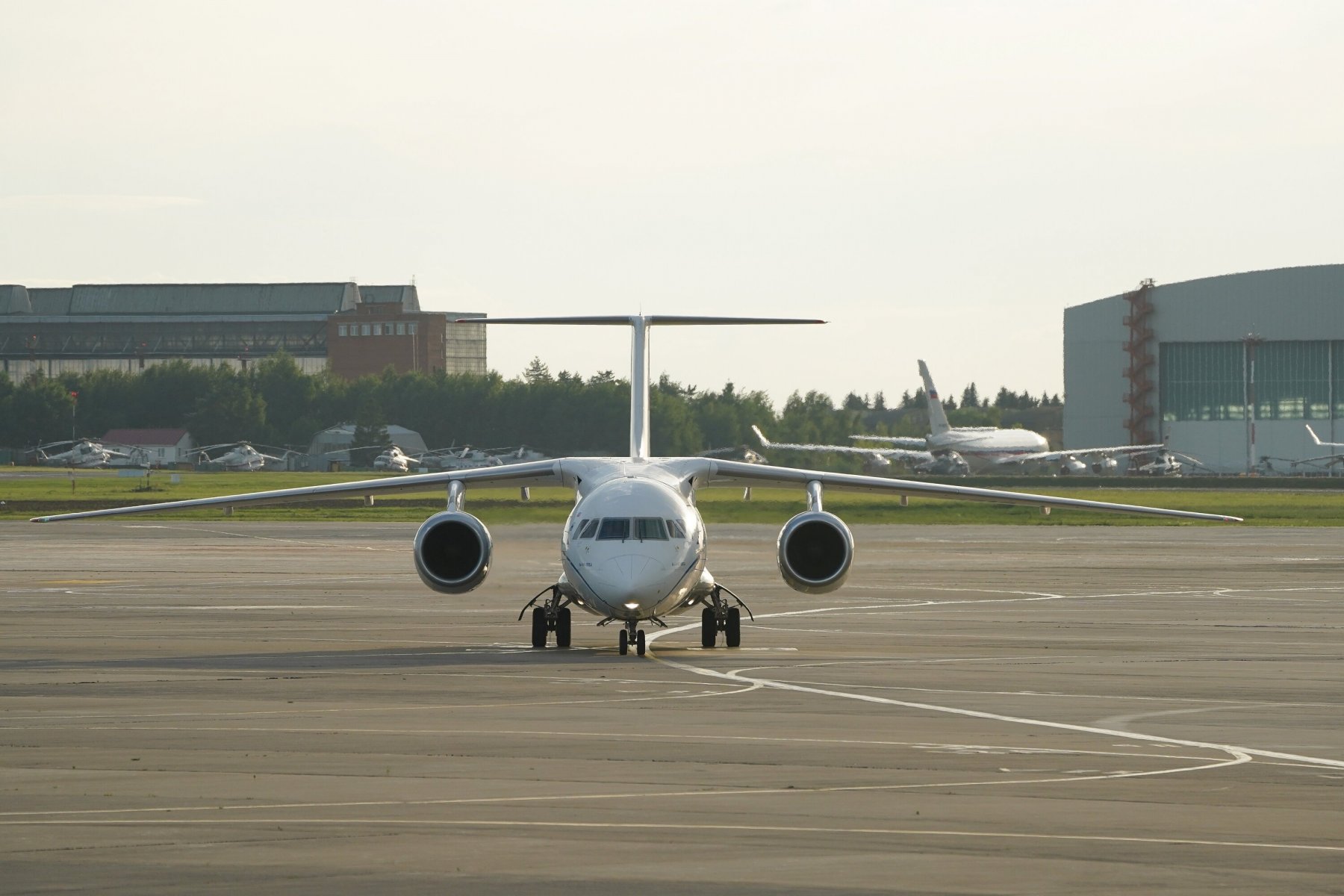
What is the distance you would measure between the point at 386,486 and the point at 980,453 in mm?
90775

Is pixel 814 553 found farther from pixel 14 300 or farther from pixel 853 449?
pixel 14 300

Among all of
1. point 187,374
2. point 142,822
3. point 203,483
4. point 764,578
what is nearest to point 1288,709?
point 142,822

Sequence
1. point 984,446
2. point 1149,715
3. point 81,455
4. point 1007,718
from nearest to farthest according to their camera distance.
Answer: point 1007,718 → point 1149,715 → point 984,446 → point 81,455

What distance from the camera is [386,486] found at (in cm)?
2575

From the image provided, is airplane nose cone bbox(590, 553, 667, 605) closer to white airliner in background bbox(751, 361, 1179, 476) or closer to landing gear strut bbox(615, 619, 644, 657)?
landing gear strut bbox(615, 619, 644, 657)

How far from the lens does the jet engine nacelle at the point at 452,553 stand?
24828mm

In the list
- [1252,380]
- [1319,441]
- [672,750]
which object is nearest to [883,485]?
[672,750]

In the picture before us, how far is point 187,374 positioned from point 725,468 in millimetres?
116358

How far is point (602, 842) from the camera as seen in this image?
10977mm

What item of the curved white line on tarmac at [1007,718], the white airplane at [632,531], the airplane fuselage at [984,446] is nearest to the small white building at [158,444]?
the airplane fuselage at [984,446]

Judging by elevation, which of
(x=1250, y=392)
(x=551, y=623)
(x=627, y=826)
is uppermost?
(x=1250, y=392)

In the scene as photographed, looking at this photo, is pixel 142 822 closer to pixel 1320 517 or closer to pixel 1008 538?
pixel 1008 538

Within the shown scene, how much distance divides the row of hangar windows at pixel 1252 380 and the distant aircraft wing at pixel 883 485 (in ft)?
297

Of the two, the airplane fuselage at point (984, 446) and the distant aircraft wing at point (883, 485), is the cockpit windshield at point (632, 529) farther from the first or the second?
the airplane fuselage at point (984, 446)
